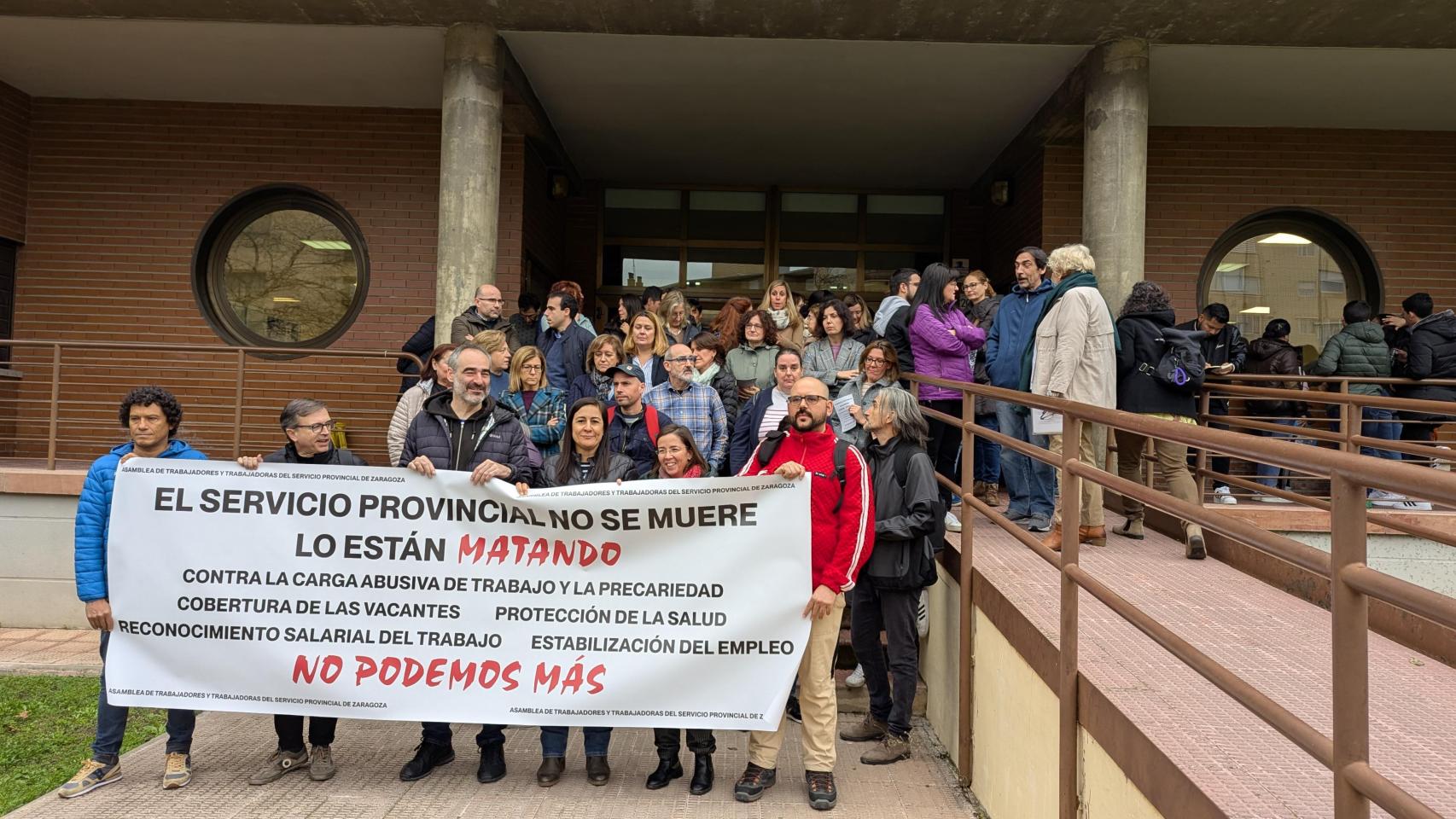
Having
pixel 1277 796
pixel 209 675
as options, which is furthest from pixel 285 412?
pixel 1277 796

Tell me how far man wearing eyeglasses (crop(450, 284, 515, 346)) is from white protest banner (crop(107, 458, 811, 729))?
2.86 metres

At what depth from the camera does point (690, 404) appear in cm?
586

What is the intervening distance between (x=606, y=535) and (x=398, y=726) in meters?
1.98

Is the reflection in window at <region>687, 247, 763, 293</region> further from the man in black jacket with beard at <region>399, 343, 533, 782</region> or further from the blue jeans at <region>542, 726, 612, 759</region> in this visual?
the blue jeans at <region>542, 726, 612, 759</region>

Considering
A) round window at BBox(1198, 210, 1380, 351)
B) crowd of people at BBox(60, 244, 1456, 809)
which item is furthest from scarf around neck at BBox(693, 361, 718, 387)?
round window at BBox(1198, 210, 1380, 351)

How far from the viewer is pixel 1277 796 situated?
7.64ft

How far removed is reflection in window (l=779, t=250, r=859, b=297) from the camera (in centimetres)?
1288

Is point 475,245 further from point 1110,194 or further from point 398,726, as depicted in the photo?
point 1110,194

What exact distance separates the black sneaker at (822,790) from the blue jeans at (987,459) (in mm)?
2931

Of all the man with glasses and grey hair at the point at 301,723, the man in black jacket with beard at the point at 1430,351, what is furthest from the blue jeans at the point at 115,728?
the man in black jacket with beard at the point at 1430,351

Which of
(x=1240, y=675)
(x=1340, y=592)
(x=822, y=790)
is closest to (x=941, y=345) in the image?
(x=822, y=790)

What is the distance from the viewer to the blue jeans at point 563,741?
4.50 m

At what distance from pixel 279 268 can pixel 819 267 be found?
656 cm

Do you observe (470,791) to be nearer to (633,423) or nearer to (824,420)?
(633,423)
